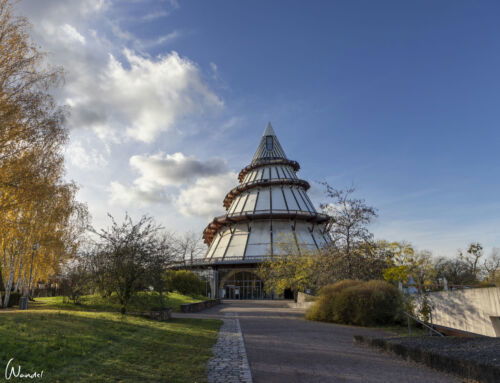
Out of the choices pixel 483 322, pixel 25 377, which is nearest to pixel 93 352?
pixel 25 377

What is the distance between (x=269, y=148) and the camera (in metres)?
71.0

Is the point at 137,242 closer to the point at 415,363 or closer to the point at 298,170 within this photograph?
the point at 415,363

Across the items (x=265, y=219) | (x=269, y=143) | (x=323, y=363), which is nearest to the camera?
(x=323, y=363)

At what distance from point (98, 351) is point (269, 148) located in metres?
65.0

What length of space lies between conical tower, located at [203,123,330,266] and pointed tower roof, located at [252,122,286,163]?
101 centimetres

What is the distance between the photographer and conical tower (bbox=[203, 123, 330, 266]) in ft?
166

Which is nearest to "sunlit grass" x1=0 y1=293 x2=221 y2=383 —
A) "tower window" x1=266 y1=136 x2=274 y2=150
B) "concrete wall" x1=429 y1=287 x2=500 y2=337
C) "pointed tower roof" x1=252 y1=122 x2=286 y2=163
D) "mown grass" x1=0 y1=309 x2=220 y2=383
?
"mown grass" x1=0 y1=309 x2=220 y2=383

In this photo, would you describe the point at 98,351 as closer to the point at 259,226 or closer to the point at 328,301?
the point at 328,301

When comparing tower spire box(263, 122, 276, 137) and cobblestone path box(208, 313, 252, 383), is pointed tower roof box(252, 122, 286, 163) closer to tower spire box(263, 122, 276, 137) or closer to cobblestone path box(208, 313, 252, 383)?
tower spire box(263, 122, 276, 137)

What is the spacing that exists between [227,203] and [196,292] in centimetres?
3790

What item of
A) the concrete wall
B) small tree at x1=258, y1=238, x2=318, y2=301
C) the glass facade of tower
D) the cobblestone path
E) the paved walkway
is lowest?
the paved walkway

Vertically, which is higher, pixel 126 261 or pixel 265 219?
pixel 265 219

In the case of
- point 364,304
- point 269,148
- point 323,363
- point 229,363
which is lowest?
point 323,363

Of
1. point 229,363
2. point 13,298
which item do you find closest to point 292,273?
point 13,298
